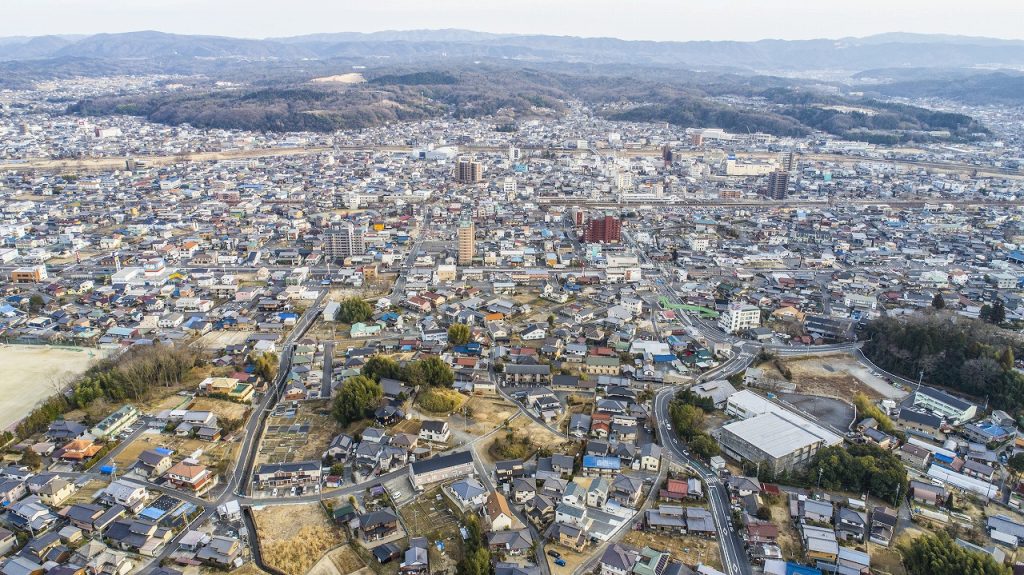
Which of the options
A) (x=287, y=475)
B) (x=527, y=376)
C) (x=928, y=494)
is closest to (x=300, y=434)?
(x=287, y=475)

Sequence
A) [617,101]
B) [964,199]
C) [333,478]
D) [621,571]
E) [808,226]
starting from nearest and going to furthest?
[621,571]
[333,478]
[808,226]
[964,199]
[617,101]

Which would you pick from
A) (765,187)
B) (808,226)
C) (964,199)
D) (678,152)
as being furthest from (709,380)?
(678,152)

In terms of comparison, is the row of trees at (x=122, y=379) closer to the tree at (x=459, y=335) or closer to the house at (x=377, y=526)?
the tree at (x=459, y=335)

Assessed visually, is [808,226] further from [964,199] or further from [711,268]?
[964,199]

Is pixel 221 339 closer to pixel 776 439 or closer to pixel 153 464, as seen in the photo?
pixel 153 464

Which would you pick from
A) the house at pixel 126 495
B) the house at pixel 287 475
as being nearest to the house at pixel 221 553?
the house at pixel 287 475

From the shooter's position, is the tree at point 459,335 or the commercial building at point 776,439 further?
the tree at point 459,335
